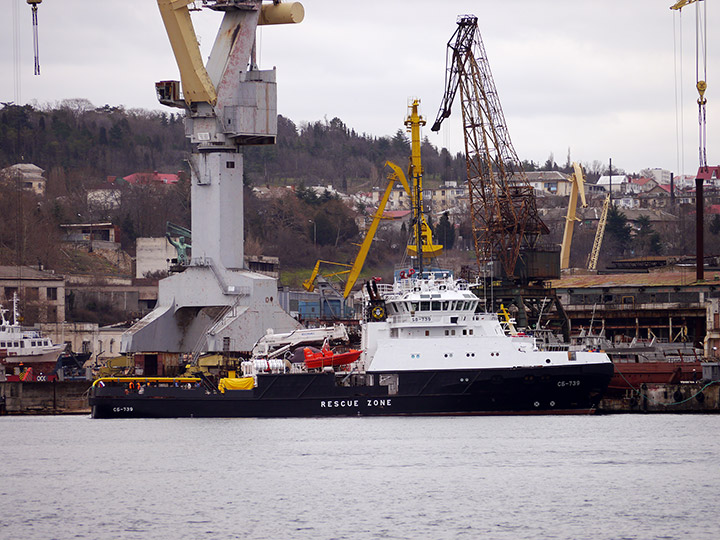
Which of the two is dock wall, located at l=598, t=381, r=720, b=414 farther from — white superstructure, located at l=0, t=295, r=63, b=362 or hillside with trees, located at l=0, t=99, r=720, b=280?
hillside with trees, located at l=0, t=99, r=720, b=280

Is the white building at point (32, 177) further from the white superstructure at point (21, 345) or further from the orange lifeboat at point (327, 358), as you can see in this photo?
the orange lifeboat at point (327, 358)

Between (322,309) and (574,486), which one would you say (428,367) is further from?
(322,309)

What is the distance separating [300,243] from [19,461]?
88792 millimetres

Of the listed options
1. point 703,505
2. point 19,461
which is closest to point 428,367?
point 19,461

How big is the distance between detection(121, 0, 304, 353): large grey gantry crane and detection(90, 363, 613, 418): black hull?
845cm

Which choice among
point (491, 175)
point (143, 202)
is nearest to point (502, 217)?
point (491, 175)

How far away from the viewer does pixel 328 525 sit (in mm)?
33000

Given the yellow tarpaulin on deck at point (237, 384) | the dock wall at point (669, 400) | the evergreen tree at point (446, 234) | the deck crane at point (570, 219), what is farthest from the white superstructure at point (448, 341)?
the evergreen tree at point (446, 234)

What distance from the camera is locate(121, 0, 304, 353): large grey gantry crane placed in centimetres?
6812

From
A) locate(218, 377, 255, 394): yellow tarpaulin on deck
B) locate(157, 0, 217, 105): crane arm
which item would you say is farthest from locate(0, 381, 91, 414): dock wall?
locate(157, 0, 217, 105): crane arm

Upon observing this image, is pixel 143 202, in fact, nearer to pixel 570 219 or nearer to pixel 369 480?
pixel 570 219

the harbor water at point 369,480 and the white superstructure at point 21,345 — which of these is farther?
the white superstructure at point 21,345

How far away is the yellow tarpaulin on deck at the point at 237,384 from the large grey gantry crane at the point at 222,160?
847 centimetres

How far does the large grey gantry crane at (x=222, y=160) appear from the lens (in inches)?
2682
